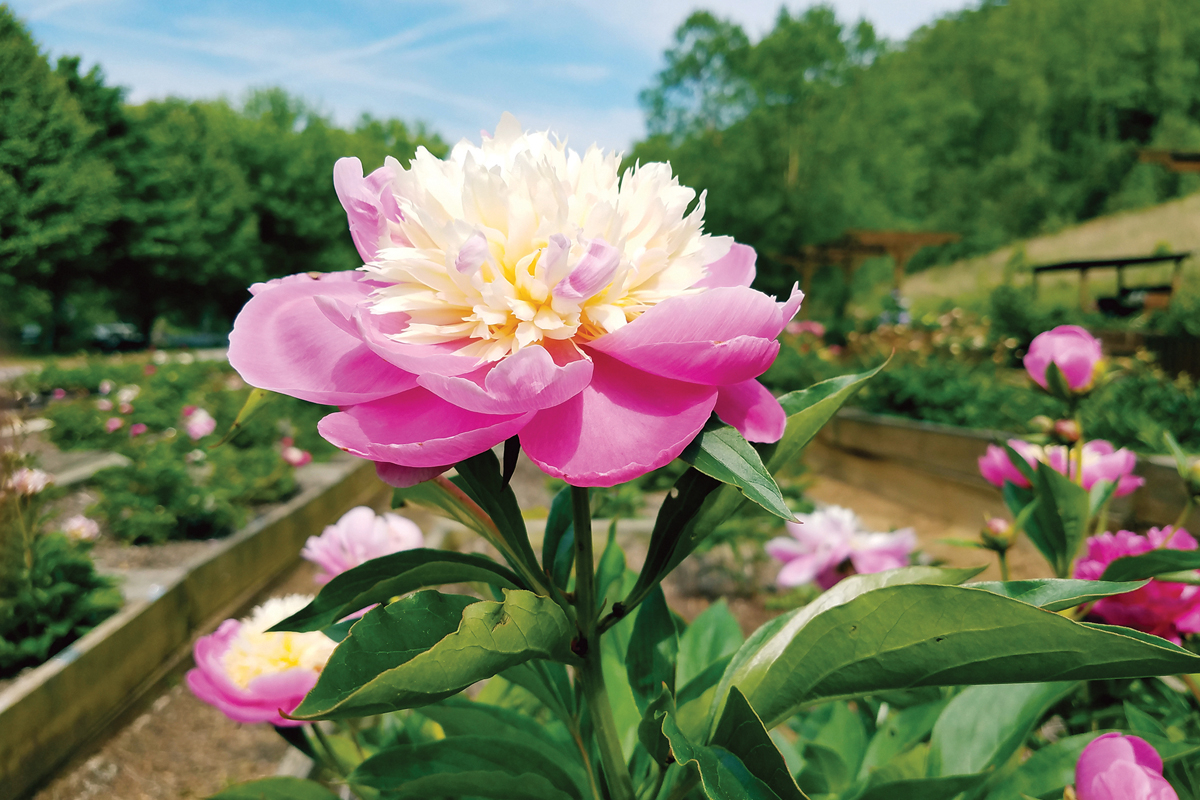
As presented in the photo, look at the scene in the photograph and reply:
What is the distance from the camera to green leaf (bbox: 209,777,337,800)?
28.6 inches

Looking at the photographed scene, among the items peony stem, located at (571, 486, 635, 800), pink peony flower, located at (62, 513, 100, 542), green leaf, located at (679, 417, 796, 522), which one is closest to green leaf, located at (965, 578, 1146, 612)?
green leaf, located at (679, 417, 796, 522)

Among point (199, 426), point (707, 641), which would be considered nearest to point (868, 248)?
point (199, 426)

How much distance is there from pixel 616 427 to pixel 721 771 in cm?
23

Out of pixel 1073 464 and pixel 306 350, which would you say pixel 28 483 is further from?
pixel 1073 464

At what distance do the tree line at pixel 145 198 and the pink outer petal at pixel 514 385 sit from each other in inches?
76.2

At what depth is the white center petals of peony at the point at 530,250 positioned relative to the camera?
403mm

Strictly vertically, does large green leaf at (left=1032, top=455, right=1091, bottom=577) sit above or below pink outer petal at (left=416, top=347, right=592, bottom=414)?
below

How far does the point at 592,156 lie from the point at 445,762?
0.53 m

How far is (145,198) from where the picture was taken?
16609 millimetres

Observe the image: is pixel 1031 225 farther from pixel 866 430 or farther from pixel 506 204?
pixel 506 204

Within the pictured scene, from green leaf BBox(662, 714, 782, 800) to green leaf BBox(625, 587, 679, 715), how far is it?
0.23m

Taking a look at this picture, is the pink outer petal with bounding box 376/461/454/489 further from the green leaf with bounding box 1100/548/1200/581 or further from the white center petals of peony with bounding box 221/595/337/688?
the green leaf with bounding box 1100/548/1200/581

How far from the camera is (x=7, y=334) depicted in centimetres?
170

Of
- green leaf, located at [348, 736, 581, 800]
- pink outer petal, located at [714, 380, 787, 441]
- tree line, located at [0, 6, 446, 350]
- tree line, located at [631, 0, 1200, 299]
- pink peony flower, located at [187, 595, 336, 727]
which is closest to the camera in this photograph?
pink outer petal, located at [714, 380, 787, 441]
